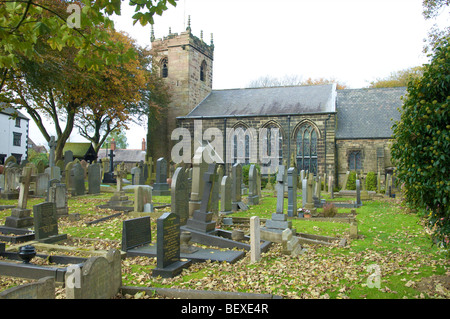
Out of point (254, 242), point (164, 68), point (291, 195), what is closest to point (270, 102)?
point (164, 68)

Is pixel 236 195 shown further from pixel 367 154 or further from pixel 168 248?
pixel 367 154

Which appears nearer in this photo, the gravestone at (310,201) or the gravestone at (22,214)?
the gravestone at (22,214)

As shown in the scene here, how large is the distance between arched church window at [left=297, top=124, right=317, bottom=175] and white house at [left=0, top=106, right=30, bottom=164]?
29.9m

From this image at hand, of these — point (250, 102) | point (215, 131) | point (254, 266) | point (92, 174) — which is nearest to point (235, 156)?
point (215, 131)

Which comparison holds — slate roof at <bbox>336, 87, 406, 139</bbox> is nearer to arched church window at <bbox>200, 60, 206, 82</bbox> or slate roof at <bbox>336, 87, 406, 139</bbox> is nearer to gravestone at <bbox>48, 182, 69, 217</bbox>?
arched church window at <bbox>200, 60, 206, 82</bbox>

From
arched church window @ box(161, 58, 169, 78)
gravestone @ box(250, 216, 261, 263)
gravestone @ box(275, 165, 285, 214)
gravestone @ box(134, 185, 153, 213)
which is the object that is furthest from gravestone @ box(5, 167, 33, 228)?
arched church window @ box(161, 58, 169, 78)

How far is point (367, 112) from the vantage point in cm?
2802

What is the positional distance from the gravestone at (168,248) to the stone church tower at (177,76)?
25310 mm

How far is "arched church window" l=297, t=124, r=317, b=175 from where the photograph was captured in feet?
88.8

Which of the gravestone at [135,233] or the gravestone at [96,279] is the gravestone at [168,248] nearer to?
the gravestone at [96,279]

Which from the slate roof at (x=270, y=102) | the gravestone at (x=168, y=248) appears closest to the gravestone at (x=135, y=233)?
the gravestone at (x=168, y=248)

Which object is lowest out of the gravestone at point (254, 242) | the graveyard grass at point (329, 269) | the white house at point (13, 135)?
the graveyard grass at point (329, 269)

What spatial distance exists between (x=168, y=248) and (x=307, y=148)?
2285 cm

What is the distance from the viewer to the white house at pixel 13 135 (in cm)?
3734
